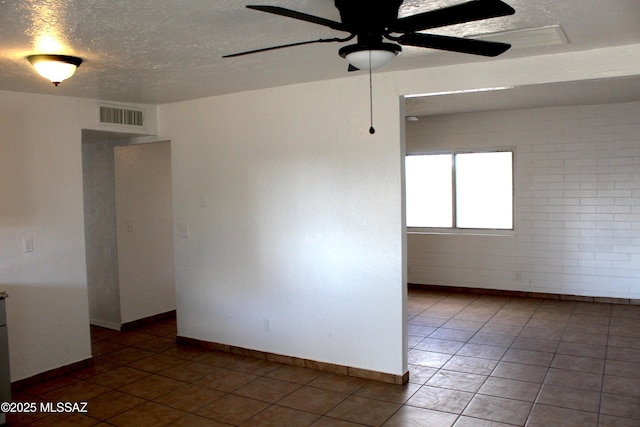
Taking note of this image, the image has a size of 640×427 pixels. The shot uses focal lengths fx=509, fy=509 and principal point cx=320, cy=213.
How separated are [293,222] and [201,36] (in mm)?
1978

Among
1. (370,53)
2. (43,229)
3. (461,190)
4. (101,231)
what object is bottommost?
(101,231)

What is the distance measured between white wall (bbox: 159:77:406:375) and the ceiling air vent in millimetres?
250

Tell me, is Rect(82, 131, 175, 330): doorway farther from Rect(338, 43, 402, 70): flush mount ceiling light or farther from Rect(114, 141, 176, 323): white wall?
Rect(338, 43, 402, 70): flush mount ceiling light

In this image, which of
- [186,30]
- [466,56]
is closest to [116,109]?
[186,30]

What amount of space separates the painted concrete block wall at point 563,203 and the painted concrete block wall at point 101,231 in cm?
445

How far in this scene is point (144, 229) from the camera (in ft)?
19.5

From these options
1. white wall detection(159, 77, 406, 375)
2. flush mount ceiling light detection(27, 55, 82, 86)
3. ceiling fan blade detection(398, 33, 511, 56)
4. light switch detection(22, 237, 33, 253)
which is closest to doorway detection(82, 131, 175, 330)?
white wall detection(159, 77, 406, 375)

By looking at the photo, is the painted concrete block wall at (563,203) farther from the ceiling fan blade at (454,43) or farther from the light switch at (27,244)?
the light switch at (27,244)

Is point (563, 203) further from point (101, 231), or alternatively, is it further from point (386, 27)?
point (101, 231)

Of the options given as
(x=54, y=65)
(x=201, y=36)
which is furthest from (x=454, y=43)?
(x=54, y=65)

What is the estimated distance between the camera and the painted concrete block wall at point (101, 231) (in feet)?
18.9

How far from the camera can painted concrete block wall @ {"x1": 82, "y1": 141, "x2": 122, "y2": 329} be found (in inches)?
226

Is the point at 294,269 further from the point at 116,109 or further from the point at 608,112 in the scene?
the point at 608,112

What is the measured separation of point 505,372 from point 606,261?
9.84ft
